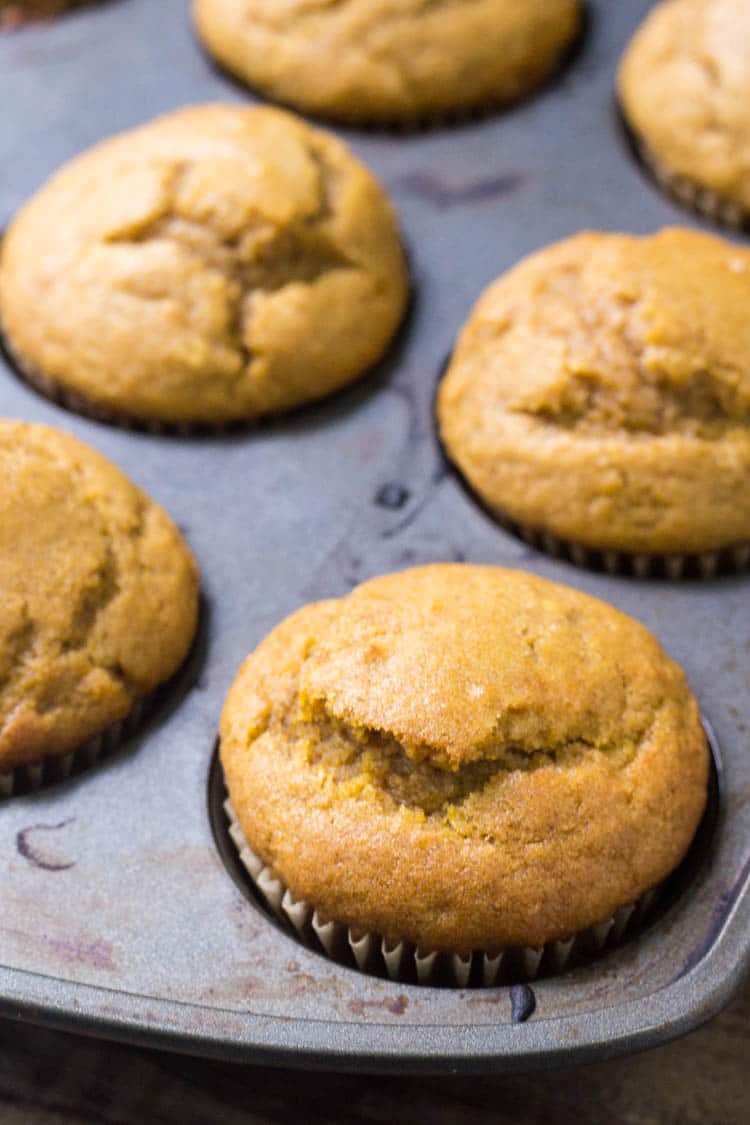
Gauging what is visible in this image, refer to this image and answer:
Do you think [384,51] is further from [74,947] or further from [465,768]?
[74,947]

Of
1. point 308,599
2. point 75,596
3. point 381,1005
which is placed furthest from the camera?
point 308,599

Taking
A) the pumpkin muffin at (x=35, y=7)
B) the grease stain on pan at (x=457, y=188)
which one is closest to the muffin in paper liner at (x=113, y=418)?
the grease stain on pan at (x=457, y=188)

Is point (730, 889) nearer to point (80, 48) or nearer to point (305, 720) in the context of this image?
point (305, 720)

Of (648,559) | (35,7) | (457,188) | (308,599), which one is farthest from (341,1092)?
(35,7)

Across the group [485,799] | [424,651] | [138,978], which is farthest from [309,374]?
[138,978]

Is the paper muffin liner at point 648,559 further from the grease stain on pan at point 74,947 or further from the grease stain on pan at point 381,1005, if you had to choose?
the grease stain on pan at point 74,947

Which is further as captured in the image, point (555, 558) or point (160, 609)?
point (555, 558)
